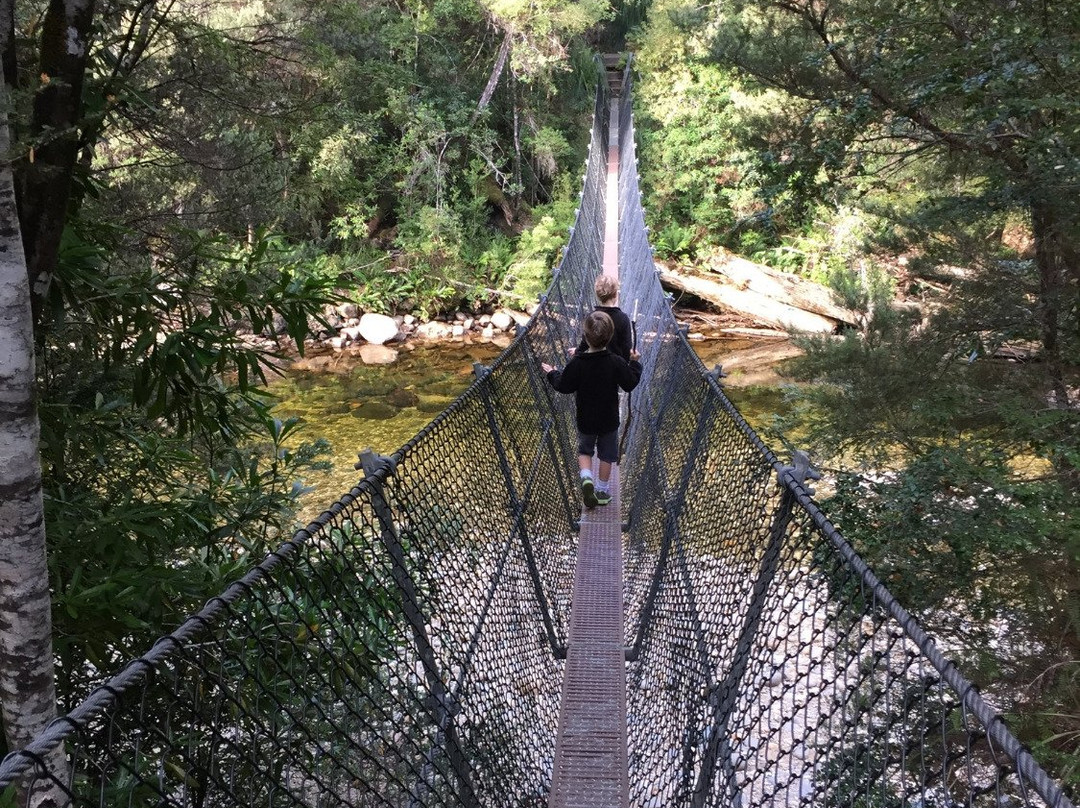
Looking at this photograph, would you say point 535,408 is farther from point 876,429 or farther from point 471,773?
point 876,429

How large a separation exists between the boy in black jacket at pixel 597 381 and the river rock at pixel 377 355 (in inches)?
312

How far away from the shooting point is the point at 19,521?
3.93ft

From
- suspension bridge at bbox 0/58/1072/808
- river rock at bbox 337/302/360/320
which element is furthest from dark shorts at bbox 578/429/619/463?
river rock at bbox 337/302/360/320

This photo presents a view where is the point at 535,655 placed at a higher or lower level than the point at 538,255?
lower

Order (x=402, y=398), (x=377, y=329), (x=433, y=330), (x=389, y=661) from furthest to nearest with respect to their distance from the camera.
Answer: (x=433, y=330) → (x=377, y=329) → (x=402, y=398) → (x=389, y=661)

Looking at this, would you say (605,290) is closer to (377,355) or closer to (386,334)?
(377,355)

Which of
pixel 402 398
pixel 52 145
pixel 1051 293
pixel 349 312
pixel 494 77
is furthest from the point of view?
pixel 349 312

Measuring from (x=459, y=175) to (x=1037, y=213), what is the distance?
1041cm

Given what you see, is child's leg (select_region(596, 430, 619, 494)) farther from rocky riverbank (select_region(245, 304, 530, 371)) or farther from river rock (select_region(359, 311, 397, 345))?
river rock (select_region(359, 311, 397, 345))

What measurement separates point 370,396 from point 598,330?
6841 mm

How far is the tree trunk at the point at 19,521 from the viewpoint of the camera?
1.17 m

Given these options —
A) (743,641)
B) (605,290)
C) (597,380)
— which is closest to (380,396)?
(605,290)

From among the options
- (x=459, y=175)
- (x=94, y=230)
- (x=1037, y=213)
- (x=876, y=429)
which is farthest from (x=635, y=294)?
(x=459, y=175)

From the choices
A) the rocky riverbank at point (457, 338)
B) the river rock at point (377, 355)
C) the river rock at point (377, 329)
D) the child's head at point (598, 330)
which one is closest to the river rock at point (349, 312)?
the rocky riverbank at point (457, 338)
